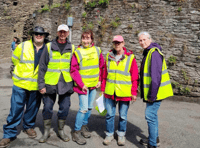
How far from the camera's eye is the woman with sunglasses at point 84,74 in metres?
3.37

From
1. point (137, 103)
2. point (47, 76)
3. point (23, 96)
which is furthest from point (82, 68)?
point (137, 103)

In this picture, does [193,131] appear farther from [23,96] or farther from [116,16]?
[116,16]

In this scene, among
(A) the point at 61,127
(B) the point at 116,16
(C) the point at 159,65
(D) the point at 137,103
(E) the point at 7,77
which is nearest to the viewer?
(C) the point at 159,65

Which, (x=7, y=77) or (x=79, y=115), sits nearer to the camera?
(x=79, y=115)

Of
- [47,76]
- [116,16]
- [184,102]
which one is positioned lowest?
[184,102]

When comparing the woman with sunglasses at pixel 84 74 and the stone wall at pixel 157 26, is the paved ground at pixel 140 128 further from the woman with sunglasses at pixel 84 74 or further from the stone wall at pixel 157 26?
the stone wall at pixel 157 26

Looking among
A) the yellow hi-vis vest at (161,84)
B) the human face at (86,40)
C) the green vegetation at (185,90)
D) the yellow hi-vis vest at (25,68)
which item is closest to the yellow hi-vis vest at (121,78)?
the yellow hi-vis vest at (161,84)

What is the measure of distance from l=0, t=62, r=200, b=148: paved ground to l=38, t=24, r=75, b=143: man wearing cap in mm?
414

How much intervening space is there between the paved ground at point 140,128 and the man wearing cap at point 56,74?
414 mm

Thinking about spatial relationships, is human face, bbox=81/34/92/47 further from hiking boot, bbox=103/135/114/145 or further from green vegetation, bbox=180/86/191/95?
green vegetation, bbox=180/86/191/95

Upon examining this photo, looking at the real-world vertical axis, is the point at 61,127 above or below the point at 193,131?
above

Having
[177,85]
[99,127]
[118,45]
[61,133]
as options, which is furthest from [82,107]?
[177,85]

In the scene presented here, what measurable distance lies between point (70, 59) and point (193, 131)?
3.16 m

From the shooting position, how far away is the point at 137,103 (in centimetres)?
626
